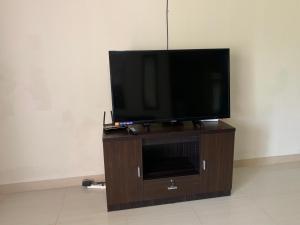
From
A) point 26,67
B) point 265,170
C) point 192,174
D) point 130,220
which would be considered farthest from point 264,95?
point 26,67

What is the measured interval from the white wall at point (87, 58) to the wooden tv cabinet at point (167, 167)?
0.58m

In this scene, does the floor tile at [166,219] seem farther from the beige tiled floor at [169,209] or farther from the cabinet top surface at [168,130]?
the cabinet top surface at [168,130]

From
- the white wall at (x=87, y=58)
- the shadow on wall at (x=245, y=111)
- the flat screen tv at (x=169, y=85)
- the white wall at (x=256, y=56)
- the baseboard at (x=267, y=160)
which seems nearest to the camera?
the flat screen tv at (x=169, y=85)

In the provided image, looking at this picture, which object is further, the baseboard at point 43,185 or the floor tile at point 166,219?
the baseboard at point 43,185

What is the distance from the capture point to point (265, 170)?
10.00 ft

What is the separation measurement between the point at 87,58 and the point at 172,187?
143cm

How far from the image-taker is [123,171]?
2.28 m

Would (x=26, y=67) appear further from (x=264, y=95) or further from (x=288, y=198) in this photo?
(x=288, y=198)

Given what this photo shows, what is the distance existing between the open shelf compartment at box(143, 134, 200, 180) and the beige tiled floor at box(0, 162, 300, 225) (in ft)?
0.96

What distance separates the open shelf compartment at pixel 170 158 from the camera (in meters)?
2.36

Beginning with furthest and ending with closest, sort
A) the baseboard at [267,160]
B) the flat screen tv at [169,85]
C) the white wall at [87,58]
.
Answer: the baseboard at [267,160] < the white wall at [87,58] < the flat screen tv at [169,85]

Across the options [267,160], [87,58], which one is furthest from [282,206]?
[87,58]

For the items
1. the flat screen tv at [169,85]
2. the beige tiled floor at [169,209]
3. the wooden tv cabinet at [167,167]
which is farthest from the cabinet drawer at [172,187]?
the flat screen tv at [169,85]

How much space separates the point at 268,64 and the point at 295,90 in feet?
1.52
